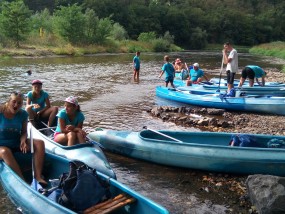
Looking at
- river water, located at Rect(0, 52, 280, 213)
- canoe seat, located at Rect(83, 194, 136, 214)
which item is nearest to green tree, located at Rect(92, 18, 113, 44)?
river water, located at Rect(0, 52, 280, 213)

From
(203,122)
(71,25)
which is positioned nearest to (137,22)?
(71,25)

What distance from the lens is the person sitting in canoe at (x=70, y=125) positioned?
7016mm

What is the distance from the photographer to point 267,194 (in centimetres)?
555

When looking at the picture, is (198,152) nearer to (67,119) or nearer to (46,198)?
(67,119)

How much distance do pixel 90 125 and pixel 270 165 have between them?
229 inches

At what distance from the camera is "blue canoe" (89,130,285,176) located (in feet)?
23.3

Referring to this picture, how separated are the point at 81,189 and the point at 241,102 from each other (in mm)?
8940

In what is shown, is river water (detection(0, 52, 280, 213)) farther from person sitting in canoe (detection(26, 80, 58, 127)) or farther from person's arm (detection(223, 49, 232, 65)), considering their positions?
person's arm (detection(223, 49, 232, 65))

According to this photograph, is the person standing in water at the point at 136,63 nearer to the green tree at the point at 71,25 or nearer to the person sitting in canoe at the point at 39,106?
the person sitting in canoe at the point at 39,106

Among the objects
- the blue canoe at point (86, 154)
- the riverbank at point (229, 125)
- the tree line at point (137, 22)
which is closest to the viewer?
the blue canoe at point (86, 154)

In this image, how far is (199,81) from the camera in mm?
17688

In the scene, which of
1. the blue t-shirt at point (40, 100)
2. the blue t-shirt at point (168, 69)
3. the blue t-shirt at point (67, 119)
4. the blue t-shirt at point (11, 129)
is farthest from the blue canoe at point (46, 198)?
the blue t-shirt at point (168, 69)

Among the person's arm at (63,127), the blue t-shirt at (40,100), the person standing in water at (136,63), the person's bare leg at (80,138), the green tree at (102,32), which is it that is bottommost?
the person's bare leg at (80,138)

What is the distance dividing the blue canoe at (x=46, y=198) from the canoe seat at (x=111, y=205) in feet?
0.27
